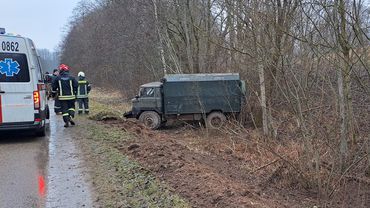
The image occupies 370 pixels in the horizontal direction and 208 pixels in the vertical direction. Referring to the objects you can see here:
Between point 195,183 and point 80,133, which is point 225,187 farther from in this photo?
point 80,133

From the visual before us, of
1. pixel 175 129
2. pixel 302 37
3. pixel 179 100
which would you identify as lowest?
pixel 175 129

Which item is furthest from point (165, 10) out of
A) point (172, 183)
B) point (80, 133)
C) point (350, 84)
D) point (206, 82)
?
point (172, 183)

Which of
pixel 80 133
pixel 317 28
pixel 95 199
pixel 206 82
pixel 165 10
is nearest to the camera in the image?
pixel 95 199

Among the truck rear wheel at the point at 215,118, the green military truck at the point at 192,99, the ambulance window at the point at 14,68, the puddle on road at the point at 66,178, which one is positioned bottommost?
the puddle on road at the point at 66,178

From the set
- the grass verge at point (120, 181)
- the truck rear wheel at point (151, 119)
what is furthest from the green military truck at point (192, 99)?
the grass verge at point (120, 181)

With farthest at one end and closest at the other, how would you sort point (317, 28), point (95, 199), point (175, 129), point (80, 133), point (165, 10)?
1. point (165, 10)
2. point (175, 129)
3. point (80, 133)
4. point (317, 28)
5. point (95, 199)

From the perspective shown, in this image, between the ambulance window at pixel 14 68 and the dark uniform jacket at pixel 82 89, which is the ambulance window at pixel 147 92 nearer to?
the dark uniform jacket at pixel 82 89

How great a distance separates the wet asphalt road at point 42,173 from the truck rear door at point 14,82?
695 mm

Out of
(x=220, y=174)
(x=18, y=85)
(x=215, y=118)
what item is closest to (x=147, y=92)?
(x=215, y=118)

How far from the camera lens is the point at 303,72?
6906 mm

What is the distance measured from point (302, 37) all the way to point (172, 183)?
9.77 feet

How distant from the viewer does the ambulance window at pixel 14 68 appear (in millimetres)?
9281

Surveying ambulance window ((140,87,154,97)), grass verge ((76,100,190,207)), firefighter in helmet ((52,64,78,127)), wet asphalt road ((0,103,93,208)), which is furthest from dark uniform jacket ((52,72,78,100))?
ambulance window ((140,87,154,97))

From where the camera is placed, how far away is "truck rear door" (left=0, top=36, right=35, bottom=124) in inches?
365
